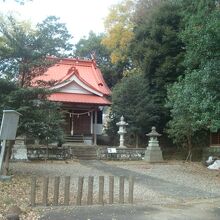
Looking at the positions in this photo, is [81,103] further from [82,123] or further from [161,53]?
[161,53]

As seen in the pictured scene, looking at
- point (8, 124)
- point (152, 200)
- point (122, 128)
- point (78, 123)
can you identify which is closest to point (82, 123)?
point (78, 123)

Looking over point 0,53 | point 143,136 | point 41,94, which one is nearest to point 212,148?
point 143,136

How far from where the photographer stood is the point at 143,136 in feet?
88.7

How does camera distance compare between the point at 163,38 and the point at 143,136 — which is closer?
the point at 163,38

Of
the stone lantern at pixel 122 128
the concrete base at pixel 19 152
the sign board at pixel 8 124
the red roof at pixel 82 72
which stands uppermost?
the red roof at pixel 82 72

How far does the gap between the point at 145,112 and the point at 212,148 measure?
4667 millimetres

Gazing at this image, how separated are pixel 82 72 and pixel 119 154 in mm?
11010

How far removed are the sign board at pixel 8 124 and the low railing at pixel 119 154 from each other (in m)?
11.0

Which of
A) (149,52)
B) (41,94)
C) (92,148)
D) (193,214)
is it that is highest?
(149,52)

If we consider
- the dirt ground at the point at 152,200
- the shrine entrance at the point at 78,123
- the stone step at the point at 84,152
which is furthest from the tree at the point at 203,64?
the shrine entrance at the point at 78,123

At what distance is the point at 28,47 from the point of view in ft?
43.6

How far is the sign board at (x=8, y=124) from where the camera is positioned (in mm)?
11094

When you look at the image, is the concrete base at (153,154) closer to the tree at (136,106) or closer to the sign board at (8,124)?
the tree at (136,106)

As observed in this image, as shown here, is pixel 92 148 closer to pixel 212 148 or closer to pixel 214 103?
pixel 212 148
